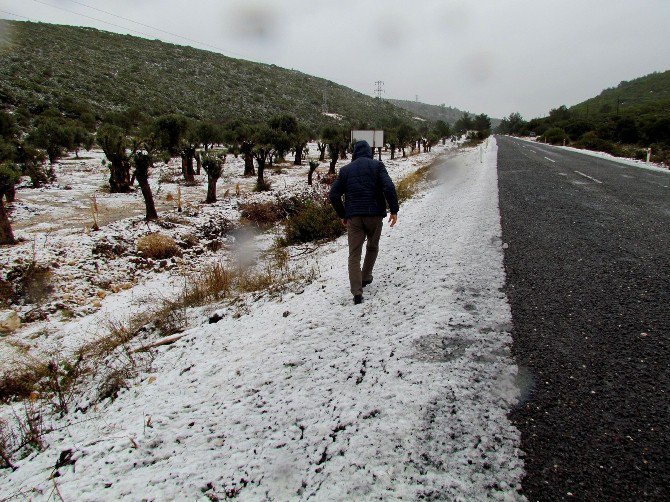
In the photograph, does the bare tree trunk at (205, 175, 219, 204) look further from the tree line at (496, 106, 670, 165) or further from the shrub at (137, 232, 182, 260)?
the tree line at (496, 106, 670, 165)

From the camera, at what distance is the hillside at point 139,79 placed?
132 ft

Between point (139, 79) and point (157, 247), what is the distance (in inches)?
2099

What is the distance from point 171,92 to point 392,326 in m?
58.5

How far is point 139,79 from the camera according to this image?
51.4m

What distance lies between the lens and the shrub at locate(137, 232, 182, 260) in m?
9.90

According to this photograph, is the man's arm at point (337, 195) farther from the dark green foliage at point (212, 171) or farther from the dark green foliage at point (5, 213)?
the dark green foliage at point (212, 171)

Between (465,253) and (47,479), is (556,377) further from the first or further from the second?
(47,479)

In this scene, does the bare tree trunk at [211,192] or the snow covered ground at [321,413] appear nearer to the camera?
the snow covered ground at [321,413]

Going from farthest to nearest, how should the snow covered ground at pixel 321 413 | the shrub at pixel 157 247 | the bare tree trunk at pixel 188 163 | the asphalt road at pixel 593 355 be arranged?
the bare tree trunk at pixel 188 163, the shrub at pixel 157 247, the snow covered ground at pixel 321 413, the asphalt road at pixel 593 355

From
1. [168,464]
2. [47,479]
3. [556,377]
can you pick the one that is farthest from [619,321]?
[47,479]

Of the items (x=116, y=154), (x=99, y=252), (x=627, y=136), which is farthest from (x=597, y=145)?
(x=99, y=252)

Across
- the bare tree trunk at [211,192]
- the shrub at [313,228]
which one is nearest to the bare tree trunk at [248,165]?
the bare tree trunk at [211,192]

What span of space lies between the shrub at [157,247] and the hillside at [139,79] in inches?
1406

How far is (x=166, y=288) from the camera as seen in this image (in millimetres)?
7969
